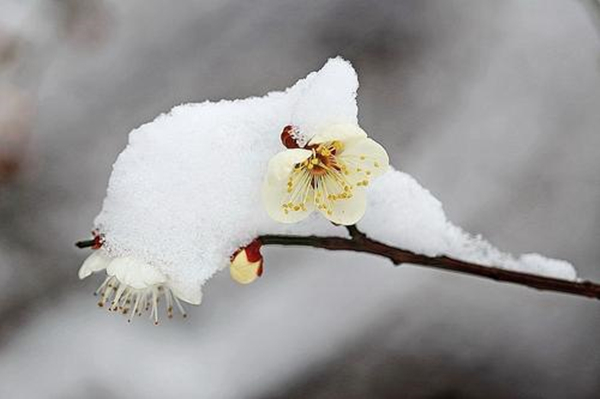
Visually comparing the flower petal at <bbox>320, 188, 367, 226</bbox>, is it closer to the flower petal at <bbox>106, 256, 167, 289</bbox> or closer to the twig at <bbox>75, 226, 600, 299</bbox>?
the twig at <bbox>75, 226, 600, 299</bbox>

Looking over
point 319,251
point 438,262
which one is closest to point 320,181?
point 438,262

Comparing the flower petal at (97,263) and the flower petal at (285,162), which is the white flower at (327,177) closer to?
the flower petal at (285,162)

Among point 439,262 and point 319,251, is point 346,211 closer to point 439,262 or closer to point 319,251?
point 439,262

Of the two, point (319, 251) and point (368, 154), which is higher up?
point (319, 251)

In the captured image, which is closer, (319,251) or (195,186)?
(195,186)

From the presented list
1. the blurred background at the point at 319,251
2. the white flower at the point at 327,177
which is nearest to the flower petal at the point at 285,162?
the white flower at the point at 327,177

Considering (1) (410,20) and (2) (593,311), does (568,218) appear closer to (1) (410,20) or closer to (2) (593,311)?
(2) (593,311)

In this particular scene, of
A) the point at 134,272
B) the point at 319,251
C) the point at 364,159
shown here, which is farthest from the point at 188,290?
the point at 319,251
